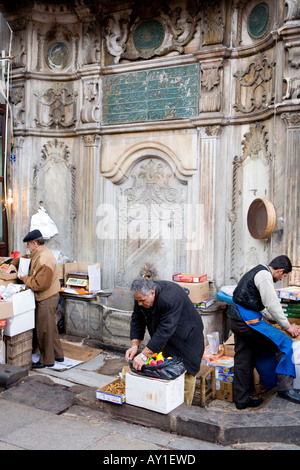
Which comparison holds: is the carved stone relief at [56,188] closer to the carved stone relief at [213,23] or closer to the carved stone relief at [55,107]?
the carved stone relief at [55,107]

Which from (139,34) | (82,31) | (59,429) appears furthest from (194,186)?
(59,429)

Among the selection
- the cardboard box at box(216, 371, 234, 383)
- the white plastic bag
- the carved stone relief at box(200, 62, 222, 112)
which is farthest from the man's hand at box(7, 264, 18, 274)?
the carved stone relief at box(200, 62, 222, 112)

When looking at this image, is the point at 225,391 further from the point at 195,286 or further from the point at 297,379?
the point at 195,286

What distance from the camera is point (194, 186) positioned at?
284 inches

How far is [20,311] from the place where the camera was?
5.55 metres

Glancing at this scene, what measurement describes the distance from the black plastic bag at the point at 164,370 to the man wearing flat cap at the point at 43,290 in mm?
2513

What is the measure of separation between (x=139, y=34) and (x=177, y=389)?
5979mm

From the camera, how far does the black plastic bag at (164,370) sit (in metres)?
3.64

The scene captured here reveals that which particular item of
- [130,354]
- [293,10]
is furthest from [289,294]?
[293,10]

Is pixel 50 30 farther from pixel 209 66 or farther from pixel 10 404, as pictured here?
pixel 10 404

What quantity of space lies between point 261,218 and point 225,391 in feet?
7.68

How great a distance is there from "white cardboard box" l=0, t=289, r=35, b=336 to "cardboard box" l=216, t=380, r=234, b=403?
235 centimetres

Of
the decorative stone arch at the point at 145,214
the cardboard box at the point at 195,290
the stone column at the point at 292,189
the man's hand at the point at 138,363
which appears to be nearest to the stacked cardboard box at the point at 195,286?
the cardboard box at the point at 195,290

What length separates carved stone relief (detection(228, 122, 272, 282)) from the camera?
6590mm
